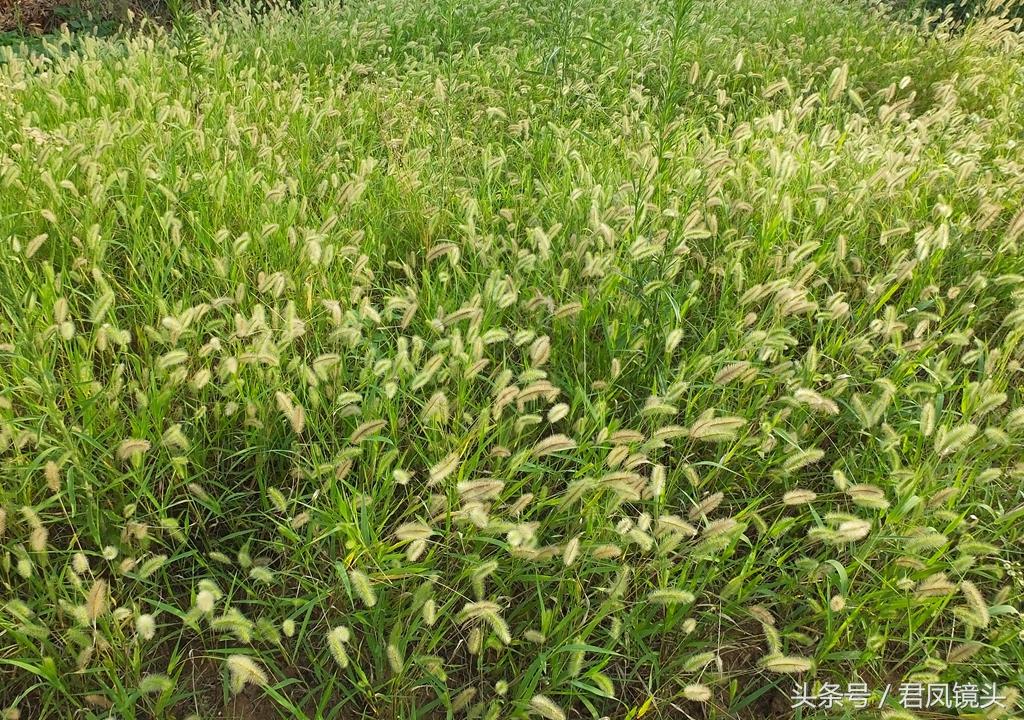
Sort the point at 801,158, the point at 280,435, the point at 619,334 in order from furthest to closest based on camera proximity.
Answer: the point at 801,158 → the point at 619,334 → the point at 280,435

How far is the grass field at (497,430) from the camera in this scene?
156 cm

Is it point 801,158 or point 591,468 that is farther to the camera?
point 801,158

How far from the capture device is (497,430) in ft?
6.10

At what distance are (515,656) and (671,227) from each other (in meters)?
1.60

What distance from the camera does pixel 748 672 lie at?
1627 mm

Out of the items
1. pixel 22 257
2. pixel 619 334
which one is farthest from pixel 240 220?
pixel 619 334

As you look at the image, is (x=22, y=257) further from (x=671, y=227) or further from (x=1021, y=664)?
(x=1021, y=664)

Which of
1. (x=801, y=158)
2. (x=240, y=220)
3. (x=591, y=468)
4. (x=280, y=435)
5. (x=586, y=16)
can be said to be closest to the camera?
(x=591, y=468)

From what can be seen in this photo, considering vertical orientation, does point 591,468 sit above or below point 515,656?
above

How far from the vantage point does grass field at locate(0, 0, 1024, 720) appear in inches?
61.6

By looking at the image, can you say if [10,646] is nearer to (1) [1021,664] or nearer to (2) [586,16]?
(1) [1021,664]

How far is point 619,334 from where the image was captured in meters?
2.25

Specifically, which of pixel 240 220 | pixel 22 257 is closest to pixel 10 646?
pixel 22 257

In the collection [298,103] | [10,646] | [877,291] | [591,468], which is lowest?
[10,646]
